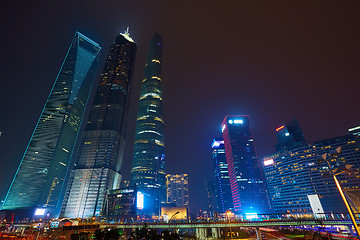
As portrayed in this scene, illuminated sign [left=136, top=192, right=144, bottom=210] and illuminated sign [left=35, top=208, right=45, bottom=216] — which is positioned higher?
illuminated sign [left=136, top=192, right=144, bottom=210]

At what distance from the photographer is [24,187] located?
19562 cm

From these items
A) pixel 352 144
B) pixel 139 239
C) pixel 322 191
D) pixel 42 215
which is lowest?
pixel 139 239

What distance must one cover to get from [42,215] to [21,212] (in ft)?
67.2

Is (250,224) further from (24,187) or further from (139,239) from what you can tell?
(24,187)

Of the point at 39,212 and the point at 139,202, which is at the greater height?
the point at 139,202

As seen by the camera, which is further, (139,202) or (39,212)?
(39,212)

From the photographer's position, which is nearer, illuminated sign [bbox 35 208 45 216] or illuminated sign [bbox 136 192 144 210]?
illuminated sign [bbox 136 192 144 210]

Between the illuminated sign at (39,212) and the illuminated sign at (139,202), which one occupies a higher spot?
the illuminated sign at (139,202)

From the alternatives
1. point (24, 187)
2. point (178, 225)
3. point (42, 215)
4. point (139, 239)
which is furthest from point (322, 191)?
point (24, 187)

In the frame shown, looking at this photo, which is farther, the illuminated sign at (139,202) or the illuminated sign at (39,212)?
the illuminated sign at (39,212)

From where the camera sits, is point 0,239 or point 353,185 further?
point 353,185

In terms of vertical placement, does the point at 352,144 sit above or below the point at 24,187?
above

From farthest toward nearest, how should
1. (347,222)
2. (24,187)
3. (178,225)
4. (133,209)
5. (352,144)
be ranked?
(24,187) → (352,144) → (133,209) → (178,225) → (347,222)

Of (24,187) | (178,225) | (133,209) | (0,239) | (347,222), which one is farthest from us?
(24,187)
